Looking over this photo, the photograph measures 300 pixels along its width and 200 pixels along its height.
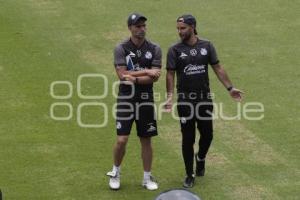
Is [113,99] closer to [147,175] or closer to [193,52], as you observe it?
[147,175]

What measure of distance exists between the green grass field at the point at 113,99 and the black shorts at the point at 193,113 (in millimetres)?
971

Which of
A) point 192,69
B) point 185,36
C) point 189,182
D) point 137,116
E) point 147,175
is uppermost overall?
point 185,36

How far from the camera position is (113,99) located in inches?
567

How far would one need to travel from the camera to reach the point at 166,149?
12203 millimetres

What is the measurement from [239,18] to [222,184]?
27.5ft

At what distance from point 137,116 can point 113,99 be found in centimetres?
399

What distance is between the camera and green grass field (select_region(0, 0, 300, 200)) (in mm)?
11047

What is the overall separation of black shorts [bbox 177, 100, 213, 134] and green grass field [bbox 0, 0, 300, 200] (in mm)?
971

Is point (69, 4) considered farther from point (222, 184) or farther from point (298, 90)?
point (222, 184)

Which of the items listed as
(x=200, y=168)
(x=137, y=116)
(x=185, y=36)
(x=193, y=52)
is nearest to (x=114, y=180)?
(x=137, y=116)

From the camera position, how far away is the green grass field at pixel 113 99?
11.0 meters

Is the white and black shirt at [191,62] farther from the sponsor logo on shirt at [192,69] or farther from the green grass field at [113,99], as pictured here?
the green grass field at [113,99]

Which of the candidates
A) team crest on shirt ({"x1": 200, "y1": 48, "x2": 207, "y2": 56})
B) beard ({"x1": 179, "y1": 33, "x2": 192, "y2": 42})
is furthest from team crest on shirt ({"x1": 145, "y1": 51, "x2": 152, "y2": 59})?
team crest on shirt ({"x1": 200, "y1": 48, "x2": 207, "y2": 56})

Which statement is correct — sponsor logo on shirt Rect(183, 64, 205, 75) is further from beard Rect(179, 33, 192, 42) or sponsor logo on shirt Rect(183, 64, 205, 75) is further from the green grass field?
the green grass field
